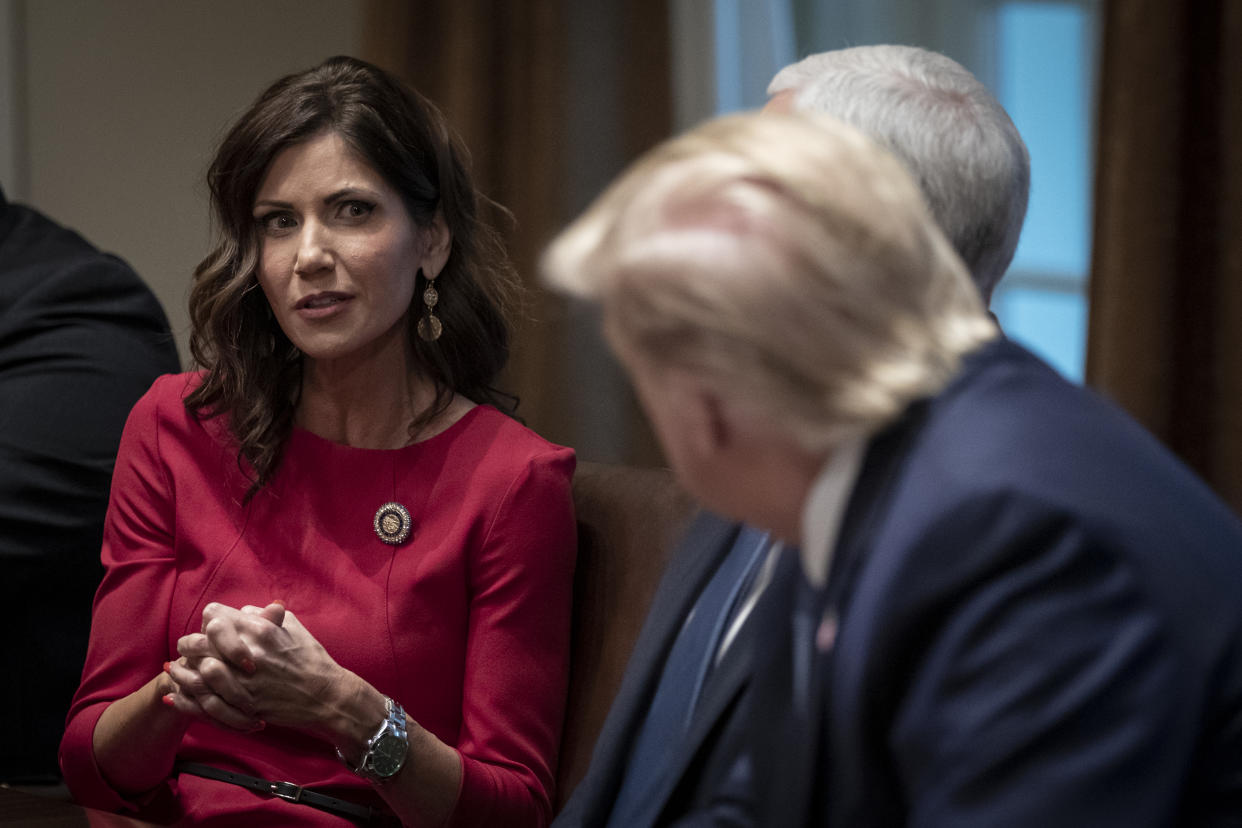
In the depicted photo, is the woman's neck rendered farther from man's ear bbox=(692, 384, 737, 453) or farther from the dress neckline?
man's ear bbox=(692, 384, 737, 453)

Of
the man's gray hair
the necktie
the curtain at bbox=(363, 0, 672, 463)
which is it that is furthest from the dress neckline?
the curtain at bbox=(363, 0, 672, 463)

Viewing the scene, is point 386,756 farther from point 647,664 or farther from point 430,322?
point 430,322

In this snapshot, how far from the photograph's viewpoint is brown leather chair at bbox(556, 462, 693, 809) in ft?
5.56

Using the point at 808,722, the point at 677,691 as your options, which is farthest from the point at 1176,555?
the point at 677,691

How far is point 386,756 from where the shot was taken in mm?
1457

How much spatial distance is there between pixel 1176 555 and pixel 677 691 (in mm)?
700

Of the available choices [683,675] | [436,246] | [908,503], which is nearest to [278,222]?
[436,246]

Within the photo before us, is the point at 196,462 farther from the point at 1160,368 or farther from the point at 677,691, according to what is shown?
the point at 1160,368

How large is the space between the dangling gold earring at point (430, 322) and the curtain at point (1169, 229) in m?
1.05

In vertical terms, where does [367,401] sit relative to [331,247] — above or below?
below

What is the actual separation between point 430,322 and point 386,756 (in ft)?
2.14

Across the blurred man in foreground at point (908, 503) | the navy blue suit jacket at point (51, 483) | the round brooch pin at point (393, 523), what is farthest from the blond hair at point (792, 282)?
the navy blue suit jacket at point (51, 483)

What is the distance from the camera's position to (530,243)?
306cm

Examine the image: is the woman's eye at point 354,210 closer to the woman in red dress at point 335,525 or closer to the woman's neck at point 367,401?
the woman in red dress at point 335,525
